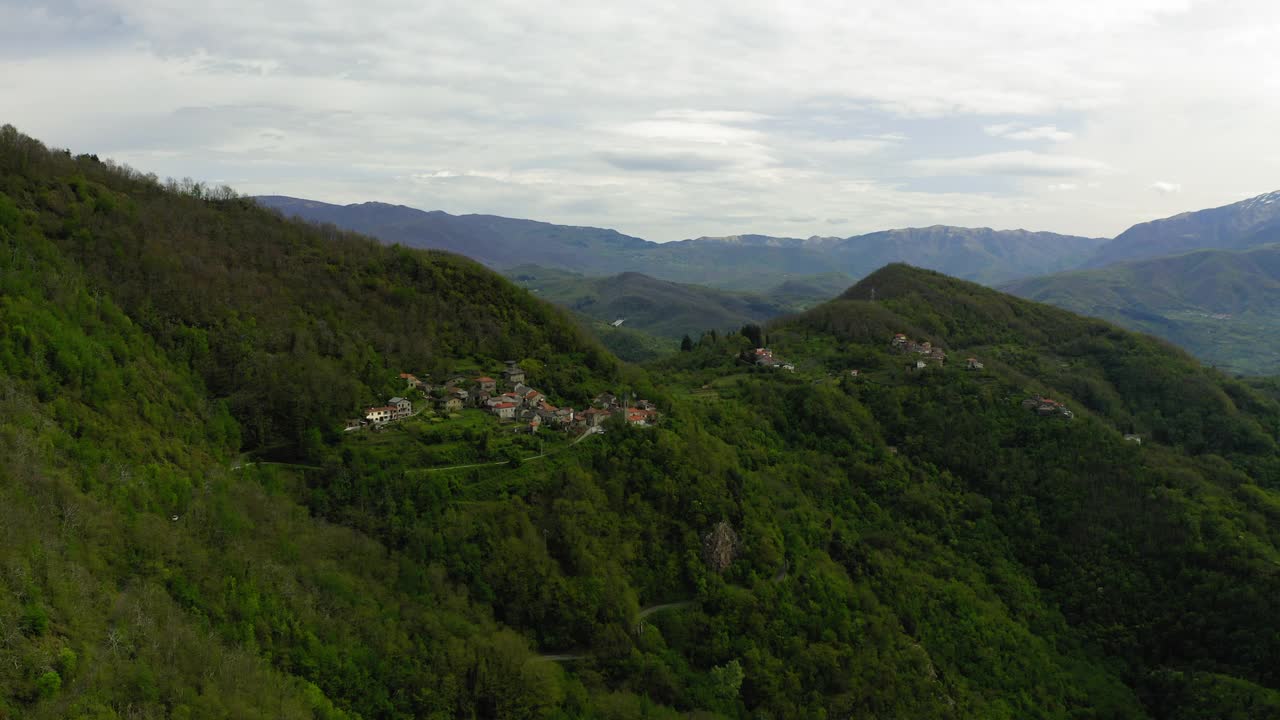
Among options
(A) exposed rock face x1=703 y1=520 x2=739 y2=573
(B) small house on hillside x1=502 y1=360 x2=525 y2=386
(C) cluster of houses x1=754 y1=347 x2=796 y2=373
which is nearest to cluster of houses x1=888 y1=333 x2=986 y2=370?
(C) cluster of houses x1=754 y1=347 x2=796 y2=373

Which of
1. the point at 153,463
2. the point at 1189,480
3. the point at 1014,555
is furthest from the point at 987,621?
the point at 153,463

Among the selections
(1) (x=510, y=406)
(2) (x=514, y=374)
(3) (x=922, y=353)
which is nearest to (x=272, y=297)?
(2) (x=514, y=374)

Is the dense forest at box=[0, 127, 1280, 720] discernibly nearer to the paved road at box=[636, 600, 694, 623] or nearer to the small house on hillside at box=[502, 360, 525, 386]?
the paved road at box=[636, 600, 694, 623]

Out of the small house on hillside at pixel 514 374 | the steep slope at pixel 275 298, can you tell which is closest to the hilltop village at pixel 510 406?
the small house on hillside at pixel 514 374

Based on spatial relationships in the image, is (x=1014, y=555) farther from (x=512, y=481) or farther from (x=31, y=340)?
(x=31, y=340)

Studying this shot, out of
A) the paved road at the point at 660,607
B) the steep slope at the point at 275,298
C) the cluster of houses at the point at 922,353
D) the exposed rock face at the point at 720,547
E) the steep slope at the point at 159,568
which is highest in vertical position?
the steep slope at the point at 275,298

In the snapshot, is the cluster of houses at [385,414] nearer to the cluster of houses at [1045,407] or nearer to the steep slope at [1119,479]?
the steep slope at [1119,479]
